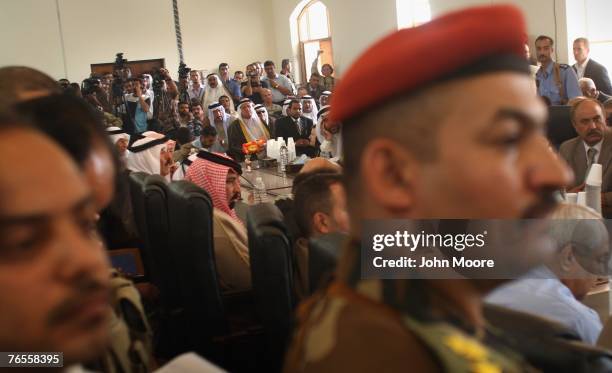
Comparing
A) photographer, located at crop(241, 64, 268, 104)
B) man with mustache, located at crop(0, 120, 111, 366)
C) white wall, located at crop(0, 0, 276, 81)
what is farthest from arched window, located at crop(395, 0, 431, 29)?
man with mustache, located at crop(0, 120, 111, 366)

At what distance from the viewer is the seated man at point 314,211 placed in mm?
1179

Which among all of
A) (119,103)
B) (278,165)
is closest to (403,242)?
(278,165)

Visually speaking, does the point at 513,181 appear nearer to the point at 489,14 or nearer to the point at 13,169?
the point at 489,14

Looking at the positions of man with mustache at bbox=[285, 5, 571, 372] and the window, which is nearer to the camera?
man with mustache at bbox=[285, 5, 571, 372]

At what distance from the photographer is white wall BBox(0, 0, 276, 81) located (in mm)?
12914

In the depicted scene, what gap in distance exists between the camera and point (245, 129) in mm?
7855

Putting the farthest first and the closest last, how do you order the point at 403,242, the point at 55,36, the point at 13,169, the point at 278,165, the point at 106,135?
the point at 55,36, the point at 278,165, the point at 106,135, the point at 403,242, the point at 13,169

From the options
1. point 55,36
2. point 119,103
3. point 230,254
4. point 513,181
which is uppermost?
point 55,36

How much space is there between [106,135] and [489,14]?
395 millimetres

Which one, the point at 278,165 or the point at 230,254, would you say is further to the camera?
the point at 278,165

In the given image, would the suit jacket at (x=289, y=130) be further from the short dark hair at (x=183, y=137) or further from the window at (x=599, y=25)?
the window at (x=599, y=25)

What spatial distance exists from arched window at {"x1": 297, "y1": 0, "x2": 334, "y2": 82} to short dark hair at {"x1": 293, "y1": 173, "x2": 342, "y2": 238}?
38.5 ft

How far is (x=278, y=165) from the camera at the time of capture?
19.7 feet

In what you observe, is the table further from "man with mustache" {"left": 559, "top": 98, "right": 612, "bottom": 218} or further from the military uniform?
the military uniform
